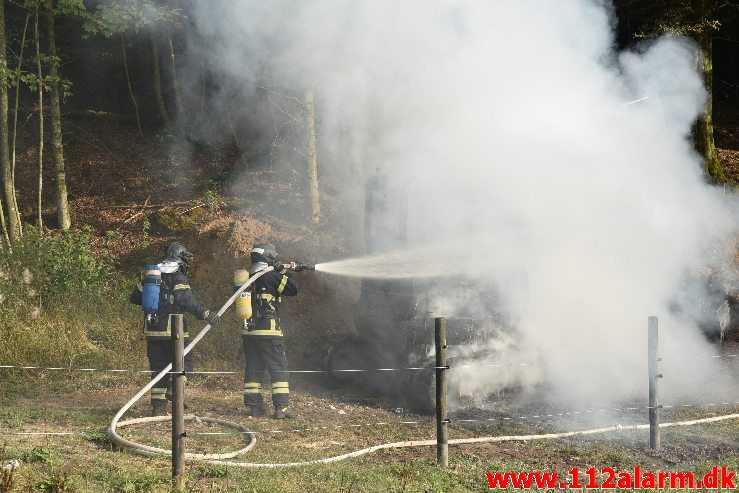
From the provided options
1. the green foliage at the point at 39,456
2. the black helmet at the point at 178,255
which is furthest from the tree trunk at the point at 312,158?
the green foliage at the point at 39,456

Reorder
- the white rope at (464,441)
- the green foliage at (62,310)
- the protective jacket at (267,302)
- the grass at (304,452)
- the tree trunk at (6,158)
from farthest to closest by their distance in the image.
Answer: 1. the tree trunk at (6,158)
2. the green foliage at (62,310)
3. the protective jacket at (267,302)
4. the white rope at (464,441)
5. the grass at (304,452)

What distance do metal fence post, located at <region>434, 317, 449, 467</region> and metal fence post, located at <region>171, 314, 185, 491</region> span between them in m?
2.08

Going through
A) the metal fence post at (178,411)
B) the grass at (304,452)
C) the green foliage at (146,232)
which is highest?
the green foliage at (146,232)

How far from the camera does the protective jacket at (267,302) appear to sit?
8.66 metres

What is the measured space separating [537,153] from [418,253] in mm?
2299

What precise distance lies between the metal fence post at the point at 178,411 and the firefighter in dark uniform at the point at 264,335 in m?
2.89

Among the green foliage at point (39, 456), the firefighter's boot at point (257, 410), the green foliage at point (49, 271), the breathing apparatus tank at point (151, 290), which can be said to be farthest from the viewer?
the green foliage at point (49, 271)

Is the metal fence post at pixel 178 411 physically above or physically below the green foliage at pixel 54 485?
above

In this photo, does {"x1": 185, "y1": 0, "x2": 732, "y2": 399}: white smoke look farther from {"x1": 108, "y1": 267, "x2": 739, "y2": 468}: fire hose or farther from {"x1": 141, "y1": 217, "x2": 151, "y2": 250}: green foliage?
{"x1": 141, "y1": 217, "x2": 151, "y2": 250}: green foliage

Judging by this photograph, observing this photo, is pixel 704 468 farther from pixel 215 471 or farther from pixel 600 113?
pixel 600 113

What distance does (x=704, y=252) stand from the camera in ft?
40.2

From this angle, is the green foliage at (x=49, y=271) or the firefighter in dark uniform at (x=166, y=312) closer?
the firefighter in dark uniform at (x=166, y=312)

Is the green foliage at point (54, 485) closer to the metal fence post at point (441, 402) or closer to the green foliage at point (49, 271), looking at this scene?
the metal fence post at point (441, 402)

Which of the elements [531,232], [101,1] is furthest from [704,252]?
[101,1]
